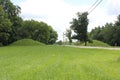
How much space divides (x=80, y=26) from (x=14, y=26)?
21277mm

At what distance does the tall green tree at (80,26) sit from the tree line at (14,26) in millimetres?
16975

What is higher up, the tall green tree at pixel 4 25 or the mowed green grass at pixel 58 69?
the tall green tree at pixel 4 25

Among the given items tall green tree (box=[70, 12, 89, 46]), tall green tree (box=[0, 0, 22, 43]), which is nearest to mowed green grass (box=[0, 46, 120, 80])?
tall green tree (box=[0, 0, 22, 43])

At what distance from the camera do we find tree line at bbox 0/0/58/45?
268ft

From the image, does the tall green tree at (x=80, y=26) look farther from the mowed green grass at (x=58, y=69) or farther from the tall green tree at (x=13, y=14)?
the mowed green grass at (x=58, y=69)

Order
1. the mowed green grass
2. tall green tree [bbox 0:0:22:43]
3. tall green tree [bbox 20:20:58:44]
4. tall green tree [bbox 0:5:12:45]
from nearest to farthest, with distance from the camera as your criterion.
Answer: the mowed green grass < tall green tree [bbox 0:5:12:45] < tall green tree [bbox 0:0:22:43] < tall green tree [bbox 20:20:58:44]

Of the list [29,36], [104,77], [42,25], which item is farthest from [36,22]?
[104,77]

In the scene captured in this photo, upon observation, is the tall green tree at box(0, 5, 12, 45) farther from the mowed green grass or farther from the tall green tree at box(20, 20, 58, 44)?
the mowed green grass

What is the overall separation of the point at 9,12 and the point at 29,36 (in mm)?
32910

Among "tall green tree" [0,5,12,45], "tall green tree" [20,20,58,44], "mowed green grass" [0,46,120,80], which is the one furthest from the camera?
"tall green tree" [20,20,58,44]

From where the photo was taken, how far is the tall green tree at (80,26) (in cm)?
9994

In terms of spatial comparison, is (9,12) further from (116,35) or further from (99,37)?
(99,37)

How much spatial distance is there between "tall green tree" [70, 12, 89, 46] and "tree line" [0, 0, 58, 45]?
16975 mm

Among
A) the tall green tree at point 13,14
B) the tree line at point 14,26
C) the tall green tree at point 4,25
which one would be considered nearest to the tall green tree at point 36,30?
the tree line at point 14,26
